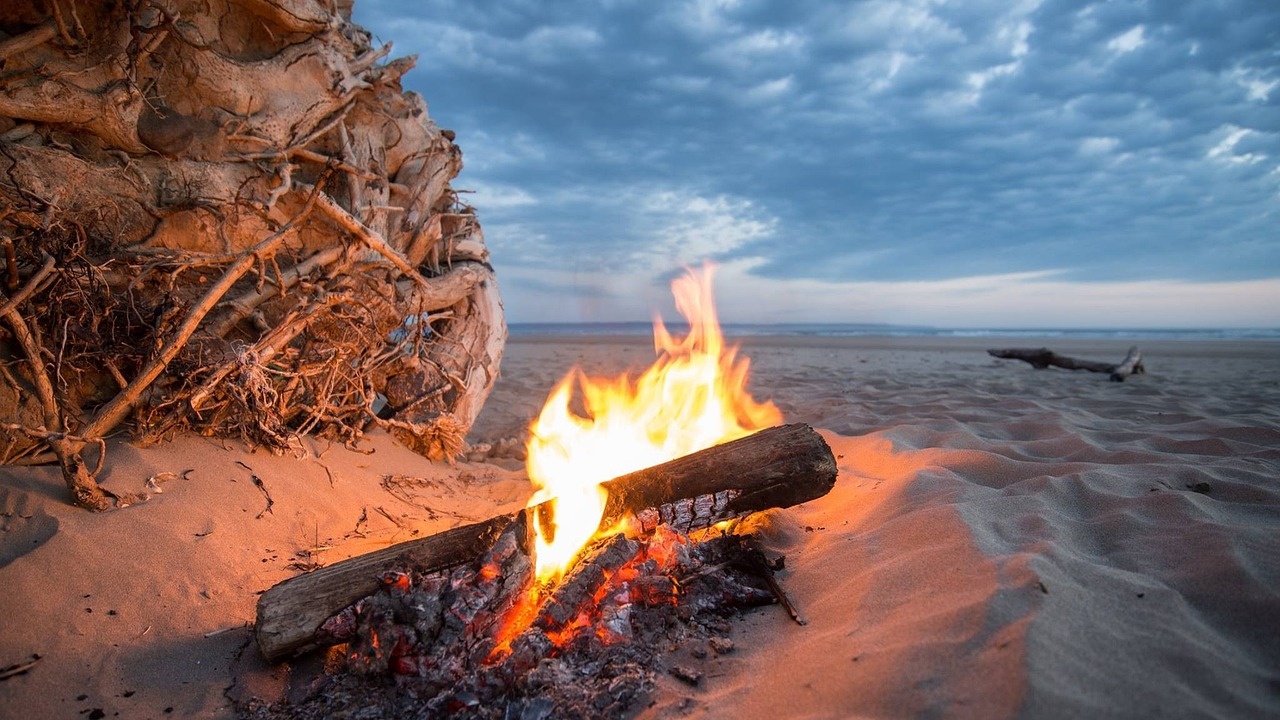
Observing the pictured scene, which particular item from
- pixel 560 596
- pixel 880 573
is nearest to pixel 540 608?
pixel 560 596

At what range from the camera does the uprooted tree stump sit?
10.6 ft

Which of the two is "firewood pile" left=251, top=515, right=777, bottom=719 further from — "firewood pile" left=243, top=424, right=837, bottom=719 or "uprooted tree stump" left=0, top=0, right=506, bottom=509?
"uprooted tree stump" left=0, top=0, right=506, bottom=509

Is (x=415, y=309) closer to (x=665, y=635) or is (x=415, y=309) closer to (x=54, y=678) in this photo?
(x=54, y=678)

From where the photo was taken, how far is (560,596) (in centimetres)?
240

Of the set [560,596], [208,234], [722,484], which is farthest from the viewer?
[208,234]

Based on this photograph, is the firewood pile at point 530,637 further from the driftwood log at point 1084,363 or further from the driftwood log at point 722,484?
the driftwood log at point 1084,363

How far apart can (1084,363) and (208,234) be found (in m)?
11.8

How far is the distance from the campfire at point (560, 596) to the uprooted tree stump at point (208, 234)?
5.73 feet

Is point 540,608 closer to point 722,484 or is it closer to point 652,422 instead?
point 722,484

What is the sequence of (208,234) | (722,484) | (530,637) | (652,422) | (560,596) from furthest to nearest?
1. (652,422)
2. (208,234)
3. (722,484)
4. (560,596)
5. (530,637)

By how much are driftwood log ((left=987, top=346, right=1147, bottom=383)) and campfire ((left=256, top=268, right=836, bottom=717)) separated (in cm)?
885

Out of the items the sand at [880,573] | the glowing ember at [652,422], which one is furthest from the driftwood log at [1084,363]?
the glowing ember at [652,422]

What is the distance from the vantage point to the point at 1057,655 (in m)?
1.73

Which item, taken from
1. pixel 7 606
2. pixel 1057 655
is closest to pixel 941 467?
pixel 1057 655
